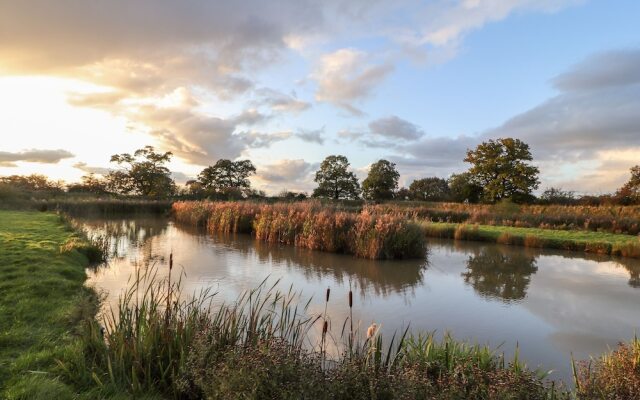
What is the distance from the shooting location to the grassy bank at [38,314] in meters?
3.13

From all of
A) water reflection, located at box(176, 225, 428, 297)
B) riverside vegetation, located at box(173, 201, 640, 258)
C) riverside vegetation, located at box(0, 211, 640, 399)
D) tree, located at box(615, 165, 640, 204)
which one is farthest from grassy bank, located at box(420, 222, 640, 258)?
tree, located at box(615, 165, 640, 204)

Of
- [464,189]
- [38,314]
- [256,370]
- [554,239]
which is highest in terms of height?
[464,189]

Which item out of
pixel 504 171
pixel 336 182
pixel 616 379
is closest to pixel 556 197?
pixel 504 171

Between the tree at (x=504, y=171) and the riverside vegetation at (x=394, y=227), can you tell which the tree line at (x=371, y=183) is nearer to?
the tree at (x=504, y=171)

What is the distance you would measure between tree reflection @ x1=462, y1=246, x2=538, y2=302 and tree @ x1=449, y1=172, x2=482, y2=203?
104ft

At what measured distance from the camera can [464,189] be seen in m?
44.8

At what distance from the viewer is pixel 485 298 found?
754 cm

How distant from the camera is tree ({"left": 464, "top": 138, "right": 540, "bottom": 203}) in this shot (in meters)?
39.0

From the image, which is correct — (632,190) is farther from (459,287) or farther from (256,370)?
(256,370)

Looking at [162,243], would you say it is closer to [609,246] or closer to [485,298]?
[485,298]

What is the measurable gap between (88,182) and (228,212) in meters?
37.7

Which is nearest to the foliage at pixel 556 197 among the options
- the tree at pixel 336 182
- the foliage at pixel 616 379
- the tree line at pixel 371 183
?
the tree line at pixel 371 183

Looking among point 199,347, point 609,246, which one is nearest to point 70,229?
point 199,347

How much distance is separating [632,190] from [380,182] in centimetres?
2562
